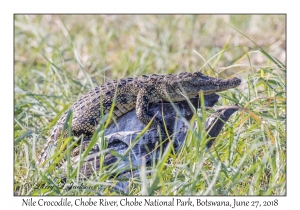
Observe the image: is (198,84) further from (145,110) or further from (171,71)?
(171,71)

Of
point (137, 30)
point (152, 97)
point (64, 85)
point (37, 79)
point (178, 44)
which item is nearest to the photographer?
point (152, 97)

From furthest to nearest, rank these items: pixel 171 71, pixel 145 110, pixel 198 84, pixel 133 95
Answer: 1. pixel 171 71
2. pixel 133 95
3. pixel 198 84
4. pixel 145 110

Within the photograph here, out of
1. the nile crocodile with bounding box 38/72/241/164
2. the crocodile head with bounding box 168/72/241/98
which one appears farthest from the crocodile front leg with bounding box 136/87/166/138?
the crocodile head with bounding box 168/72/241/98

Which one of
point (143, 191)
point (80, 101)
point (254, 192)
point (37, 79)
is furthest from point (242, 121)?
point (37, 79)

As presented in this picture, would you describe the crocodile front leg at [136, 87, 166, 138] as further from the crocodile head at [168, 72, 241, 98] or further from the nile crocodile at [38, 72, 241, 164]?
the crocodile head at [168, 72, 241, 98]

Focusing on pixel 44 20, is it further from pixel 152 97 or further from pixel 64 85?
pixel 152 97

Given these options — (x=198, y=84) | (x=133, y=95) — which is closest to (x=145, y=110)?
(x=133, y=95)

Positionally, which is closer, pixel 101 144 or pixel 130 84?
pixel 101 144
